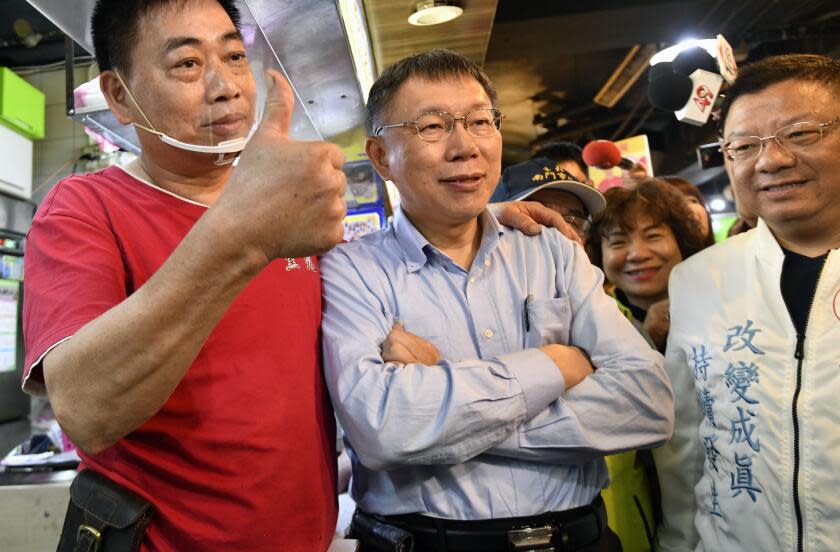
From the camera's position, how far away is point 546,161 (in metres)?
2.59

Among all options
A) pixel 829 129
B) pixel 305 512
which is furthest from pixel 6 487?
pixel 829 129

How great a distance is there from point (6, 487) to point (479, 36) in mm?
3528

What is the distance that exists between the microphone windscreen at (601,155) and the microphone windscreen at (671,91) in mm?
1384

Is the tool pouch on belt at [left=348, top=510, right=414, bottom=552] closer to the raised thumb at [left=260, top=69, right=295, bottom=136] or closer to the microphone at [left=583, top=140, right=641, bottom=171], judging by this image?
the raised thumb at [left=260, top=69, right=295, bottom=136]

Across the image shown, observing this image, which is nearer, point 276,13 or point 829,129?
point 829,129

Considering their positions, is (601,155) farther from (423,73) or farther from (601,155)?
(423,73)

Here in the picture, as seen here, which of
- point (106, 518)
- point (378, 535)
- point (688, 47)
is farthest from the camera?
point (688, 47)

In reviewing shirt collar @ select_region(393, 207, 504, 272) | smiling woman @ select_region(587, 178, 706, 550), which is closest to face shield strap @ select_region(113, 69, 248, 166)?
shirt collar @ select_region(393, 207, 504, 272)

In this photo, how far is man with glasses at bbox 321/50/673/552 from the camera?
1340 mm

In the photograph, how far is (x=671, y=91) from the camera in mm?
3000

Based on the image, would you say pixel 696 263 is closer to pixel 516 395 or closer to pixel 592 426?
pixel 592 426

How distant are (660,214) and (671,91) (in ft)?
2.64

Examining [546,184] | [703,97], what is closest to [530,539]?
[546,184]

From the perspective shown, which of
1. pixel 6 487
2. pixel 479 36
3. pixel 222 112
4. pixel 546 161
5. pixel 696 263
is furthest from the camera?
pixel 479 36
